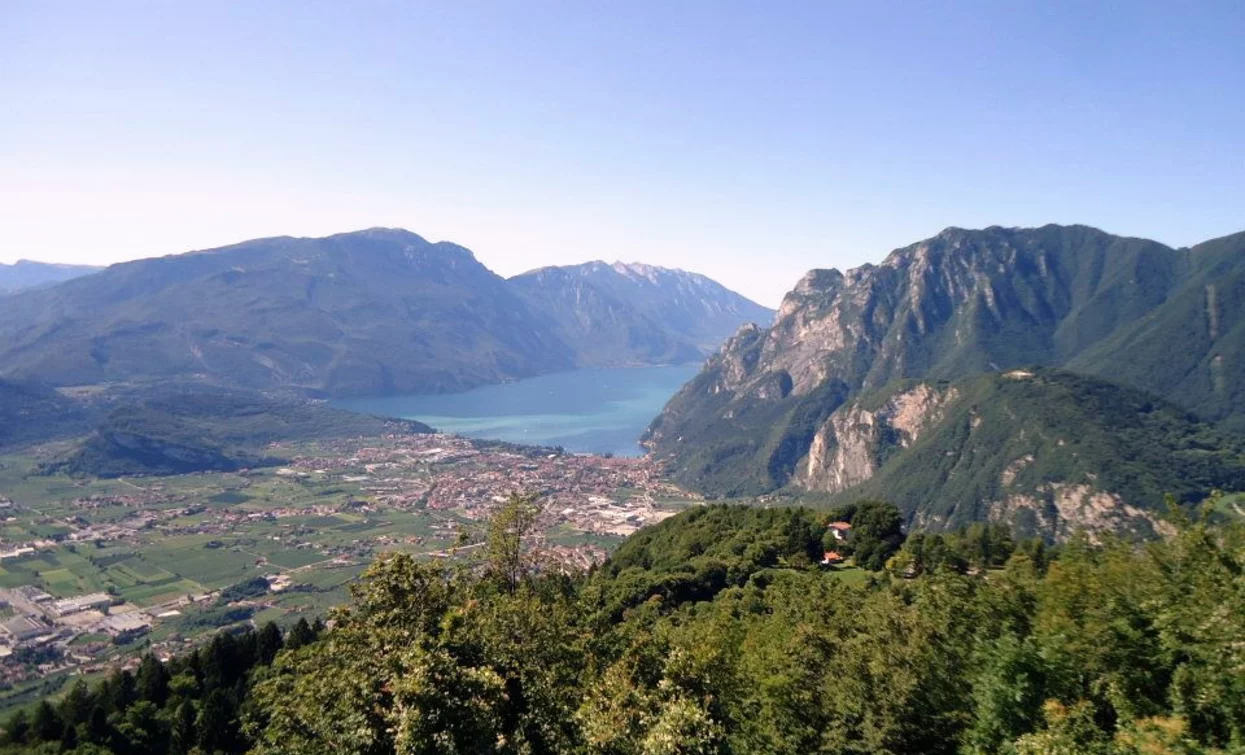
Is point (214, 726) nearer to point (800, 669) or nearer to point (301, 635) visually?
point (301, 635)

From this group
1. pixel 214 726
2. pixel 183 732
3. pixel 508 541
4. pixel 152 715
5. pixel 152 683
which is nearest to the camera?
pixel 508 541

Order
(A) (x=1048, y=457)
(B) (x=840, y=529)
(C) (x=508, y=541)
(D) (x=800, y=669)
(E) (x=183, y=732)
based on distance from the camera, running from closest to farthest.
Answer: (D) (x=800, y=669)
(C) (x=508, y=541)
(E) (x=183, y=732)
(B) (x=840, y=529)
(A) (x=1048, y=457)

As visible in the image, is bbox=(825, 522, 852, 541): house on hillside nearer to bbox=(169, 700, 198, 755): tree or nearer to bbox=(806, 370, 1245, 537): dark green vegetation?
bbox=(169, 700, 198, 755): tree

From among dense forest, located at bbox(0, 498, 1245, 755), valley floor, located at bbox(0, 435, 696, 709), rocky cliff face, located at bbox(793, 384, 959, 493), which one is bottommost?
valley floor, located at bbox(0, 435, 696, 709)

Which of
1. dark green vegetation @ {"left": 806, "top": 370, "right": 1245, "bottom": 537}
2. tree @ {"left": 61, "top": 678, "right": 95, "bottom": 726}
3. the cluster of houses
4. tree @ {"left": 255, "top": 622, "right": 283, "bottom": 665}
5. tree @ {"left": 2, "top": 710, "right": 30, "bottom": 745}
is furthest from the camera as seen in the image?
dark green vegetation @ {"left": 806, "top": 370, "right": 1245, "bottom": 537}

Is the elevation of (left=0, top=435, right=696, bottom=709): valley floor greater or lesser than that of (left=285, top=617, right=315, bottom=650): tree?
lesser

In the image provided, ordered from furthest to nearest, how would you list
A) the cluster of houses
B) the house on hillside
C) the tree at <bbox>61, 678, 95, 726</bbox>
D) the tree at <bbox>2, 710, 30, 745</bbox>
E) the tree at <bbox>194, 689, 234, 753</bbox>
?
the house on hillside
the cluster of houses
the tree at <bbox>61, 678, 95, 726</bbox>
the tree at <bbox>2, 710, 30, 745</bbox>
the tree at <bbox>194, 689, 234, 753</bbox>

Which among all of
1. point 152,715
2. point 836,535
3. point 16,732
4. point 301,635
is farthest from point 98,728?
point 836,535

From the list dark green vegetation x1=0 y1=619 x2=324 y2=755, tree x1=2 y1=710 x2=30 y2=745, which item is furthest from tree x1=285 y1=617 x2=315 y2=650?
tree x1=2 y1=710 x2=30 y2=745

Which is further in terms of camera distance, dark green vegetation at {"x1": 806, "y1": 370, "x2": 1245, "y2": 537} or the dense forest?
dark green vegetation at {"x1": 806, "y1": 370, "x2": 1245, "y2": 537}
